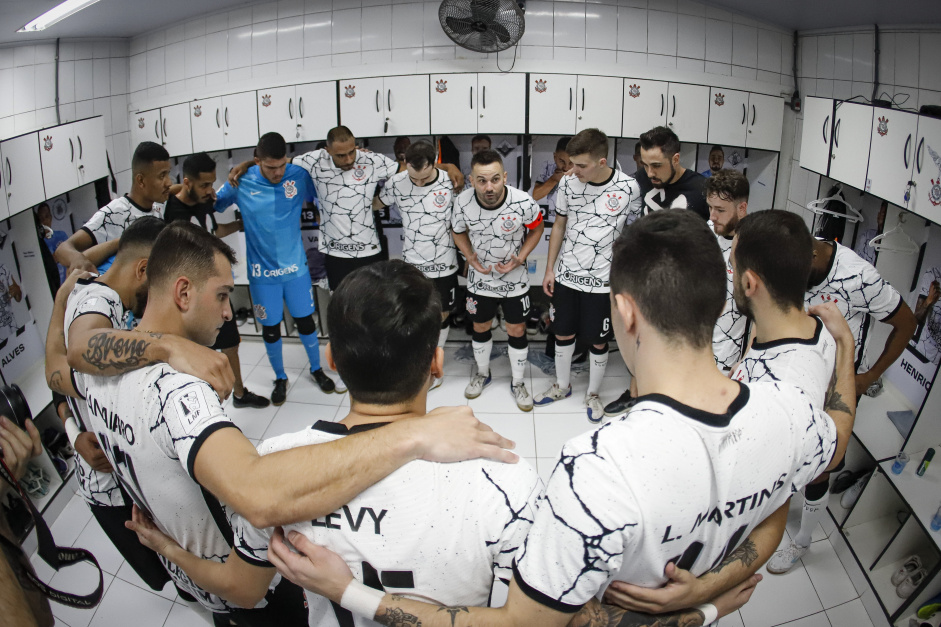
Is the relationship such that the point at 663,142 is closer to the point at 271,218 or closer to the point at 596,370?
the point at 596,370

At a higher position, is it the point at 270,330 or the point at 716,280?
the point at 716,280

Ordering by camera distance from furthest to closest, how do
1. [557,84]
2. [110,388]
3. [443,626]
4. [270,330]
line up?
[557,84], [270,330], [110,388], [443,626]

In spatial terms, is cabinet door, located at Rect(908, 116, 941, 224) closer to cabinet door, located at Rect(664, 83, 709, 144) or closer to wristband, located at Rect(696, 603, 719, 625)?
cabinet door, located at Rect(664, 83, 709, 144)

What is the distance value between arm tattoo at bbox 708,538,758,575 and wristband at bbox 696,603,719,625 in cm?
8

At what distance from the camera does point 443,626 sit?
1021 mm

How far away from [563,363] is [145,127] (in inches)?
158

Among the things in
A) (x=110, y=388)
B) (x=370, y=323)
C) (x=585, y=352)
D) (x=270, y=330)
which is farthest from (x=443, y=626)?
(x=585, y=352)

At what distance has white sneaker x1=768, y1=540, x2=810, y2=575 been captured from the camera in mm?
2561

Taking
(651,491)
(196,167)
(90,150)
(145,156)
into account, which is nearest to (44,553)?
(651,491)

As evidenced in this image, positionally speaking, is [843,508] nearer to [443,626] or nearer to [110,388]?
[443,626]

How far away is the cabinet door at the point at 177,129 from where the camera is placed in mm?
4715

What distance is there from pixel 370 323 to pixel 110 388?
3.08ft

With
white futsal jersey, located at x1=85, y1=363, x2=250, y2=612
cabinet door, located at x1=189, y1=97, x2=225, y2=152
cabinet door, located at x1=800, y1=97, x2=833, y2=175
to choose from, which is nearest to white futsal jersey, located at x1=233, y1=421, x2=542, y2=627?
white futsal jersey, located at x1=85, y1=363, x2=250, y2=612

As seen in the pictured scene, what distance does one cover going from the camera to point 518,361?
3986 millimetres
